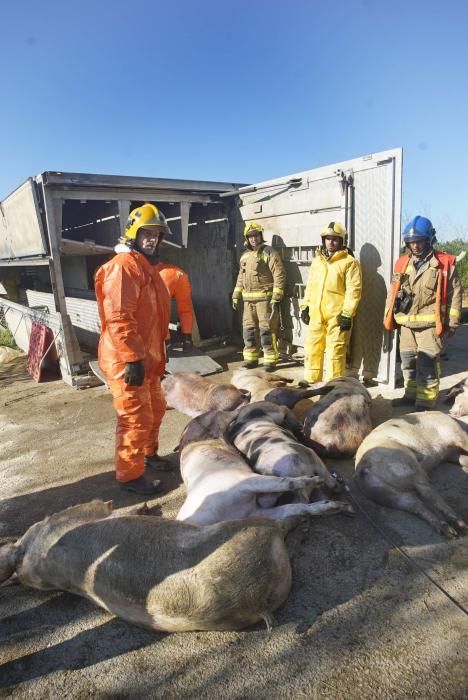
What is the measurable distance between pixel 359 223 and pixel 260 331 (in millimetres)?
2510

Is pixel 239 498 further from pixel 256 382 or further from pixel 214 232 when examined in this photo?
pixel 214 232

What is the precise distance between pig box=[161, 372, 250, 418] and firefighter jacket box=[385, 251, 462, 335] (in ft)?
7.06

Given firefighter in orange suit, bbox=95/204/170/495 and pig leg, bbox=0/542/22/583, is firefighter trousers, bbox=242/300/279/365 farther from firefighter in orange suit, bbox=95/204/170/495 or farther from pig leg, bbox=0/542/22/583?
pig leg, bbox=0/542/22/583

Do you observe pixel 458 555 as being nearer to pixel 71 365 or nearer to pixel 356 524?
pixel 356 524

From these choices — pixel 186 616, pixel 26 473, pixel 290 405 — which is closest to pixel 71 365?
pixel 26 473

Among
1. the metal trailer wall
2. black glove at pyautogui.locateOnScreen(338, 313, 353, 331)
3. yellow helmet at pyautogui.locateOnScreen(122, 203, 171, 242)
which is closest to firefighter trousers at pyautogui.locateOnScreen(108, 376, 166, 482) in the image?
yellow helmet at pyautogui.locateOnScreen(122, 203, 171, 242)

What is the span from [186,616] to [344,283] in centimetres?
485

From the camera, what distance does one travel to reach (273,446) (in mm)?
3537

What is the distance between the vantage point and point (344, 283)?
6.18m

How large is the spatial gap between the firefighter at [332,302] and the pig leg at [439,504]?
2952mm

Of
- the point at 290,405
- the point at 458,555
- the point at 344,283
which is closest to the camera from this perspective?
the point at 458,555

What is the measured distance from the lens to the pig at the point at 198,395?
5418 millimetres

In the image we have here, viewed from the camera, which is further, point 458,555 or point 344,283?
point 344,283

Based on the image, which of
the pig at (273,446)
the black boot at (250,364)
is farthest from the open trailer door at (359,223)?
the pig at (273,446)
